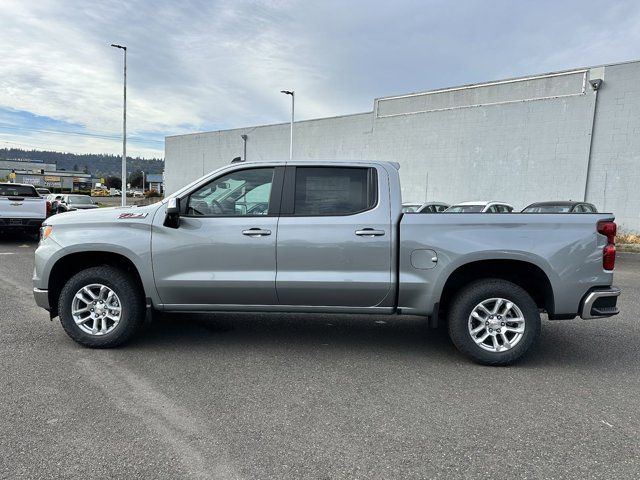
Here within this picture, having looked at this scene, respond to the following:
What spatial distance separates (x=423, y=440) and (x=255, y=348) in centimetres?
226

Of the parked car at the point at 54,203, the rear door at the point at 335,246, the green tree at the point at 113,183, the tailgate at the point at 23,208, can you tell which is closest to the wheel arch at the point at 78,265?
the rear door at the point at 335,246

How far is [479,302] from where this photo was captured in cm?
446

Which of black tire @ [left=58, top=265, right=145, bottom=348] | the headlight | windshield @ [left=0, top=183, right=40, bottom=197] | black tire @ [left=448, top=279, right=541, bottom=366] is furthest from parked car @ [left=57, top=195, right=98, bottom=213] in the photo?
black tire @ [left=448, top=279, right=541, bottom=366]

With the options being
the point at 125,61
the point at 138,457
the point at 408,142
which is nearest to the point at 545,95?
the point at 408,142

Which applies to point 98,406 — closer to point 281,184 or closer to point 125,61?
point 281,184

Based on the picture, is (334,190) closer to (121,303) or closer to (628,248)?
(121,303)

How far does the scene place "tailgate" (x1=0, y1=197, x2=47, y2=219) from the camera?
13.2 meters

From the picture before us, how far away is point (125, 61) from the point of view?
27.9 meters

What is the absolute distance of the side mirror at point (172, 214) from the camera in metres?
4.54

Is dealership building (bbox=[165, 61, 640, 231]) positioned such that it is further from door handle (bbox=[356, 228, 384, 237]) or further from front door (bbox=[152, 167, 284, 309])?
door handle (bbox=[356, 228, 384, 237])

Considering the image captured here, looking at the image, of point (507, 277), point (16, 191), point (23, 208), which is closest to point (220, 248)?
point (507, 277)

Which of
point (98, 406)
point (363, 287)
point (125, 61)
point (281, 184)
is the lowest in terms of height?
point (98, 406)

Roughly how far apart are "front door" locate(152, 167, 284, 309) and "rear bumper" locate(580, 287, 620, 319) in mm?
2878

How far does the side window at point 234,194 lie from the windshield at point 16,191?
38.2ft
